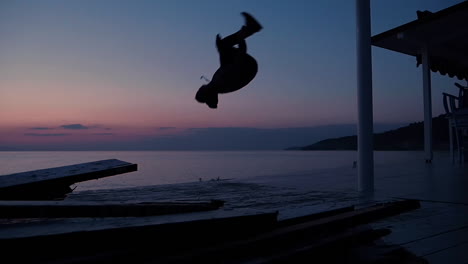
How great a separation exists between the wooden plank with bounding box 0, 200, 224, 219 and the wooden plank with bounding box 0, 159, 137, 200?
680 millimetres

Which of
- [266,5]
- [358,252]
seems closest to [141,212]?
[358,252]

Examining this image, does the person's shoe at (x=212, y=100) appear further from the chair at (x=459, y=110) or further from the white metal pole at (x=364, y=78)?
the chair at (x=459, y=110)

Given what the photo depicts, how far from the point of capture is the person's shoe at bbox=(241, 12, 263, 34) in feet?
5.11

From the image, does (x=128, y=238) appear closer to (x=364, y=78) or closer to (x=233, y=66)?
(x=233, y=66)

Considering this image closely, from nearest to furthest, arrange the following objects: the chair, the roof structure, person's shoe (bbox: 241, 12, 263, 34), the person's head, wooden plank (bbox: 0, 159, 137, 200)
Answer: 1. person's shoe (bbox: 241, 12, 263, 34)
2. the person's head
3. wooden plank (bbox: 0, 159, 137, 200)
4. the chair
5. the roof structure

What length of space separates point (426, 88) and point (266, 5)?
7.90 m

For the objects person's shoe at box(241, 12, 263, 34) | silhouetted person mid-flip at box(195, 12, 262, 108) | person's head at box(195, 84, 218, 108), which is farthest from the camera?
person's head at box(195, 84, 218, 108)

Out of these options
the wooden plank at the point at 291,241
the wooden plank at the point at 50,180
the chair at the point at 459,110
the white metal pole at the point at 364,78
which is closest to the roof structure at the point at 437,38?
the chair at the point at 459,110

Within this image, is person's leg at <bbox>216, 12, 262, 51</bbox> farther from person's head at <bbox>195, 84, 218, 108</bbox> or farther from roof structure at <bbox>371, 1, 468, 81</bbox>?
roof structure at <bbox>371, 1, 468, 81</bbox>

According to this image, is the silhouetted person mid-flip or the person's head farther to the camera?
the person's head

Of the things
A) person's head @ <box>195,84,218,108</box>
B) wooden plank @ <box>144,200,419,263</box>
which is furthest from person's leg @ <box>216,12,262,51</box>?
wooden plank @ <box>144,200,419,263</box>

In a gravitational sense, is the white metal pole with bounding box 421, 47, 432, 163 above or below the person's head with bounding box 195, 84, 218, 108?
above

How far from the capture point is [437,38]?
9805mm

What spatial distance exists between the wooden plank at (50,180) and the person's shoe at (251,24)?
1.90 metres
